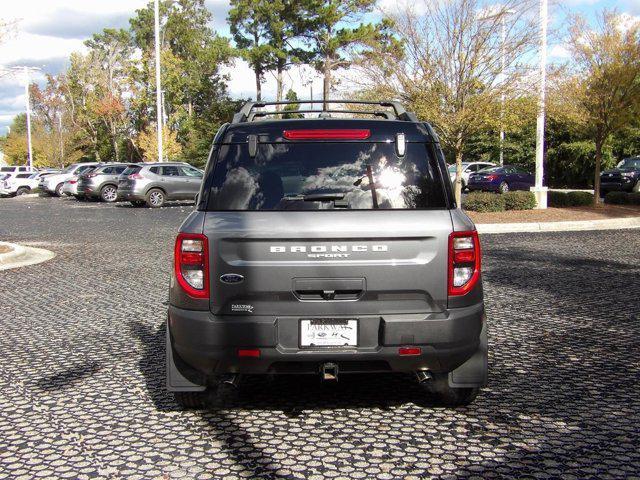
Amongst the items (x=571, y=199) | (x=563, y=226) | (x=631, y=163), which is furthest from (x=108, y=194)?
(x=631, y=163)

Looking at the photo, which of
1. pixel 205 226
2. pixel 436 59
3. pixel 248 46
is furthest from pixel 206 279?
pixel 248 46

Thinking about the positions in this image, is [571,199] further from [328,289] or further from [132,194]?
[328,289]

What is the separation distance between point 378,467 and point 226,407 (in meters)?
1.40

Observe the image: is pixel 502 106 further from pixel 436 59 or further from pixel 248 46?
pixel 248 46

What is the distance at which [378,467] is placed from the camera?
364 centimetres

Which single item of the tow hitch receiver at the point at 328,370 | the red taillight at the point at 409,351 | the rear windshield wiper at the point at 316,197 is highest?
the rear windshield wiper at the point at 316,197

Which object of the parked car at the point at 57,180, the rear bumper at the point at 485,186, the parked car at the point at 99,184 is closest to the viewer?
the parked car at the point at 99,184

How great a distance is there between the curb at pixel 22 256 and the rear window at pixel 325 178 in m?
8.71

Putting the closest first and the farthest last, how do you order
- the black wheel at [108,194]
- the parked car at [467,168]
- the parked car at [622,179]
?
the parked car at [622,179], the black wheel at [108,194], the parked car at [467,168]

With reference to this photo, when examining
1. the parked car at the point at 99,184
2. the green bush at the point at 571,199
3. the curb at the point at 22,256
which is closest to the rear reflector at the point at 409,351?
the curb at the point at 22,256

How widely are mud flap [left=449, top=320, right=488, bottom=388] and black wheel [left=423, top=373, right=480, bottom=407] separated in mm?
61

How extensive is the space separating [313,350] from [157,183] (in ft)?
80.0

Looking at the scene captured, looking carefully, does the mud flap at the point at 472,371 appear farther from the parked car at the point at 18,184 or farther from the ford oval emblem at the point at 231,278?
the parked car at the point at 18,184

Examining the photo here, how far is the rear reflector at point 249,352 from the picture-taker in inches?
155
